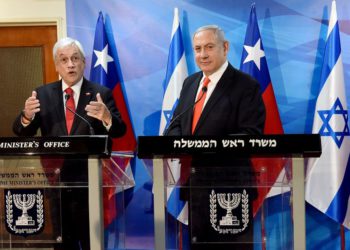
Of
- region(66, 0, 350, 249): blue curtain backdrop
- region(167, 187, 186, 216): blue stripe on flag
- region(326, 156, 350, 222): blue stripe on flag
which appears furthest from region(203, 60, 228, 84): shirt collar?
region(326, 156, 350, 222): blue stripe on flag

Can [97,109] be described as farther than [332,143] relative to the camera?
No

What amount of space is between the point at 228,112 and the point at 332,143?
173 centimetres

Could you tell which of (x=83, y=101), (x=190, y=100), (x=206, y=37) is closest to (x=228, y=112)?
(x=190, y=100)

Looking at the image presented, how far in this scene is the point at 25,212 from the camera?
191 cm

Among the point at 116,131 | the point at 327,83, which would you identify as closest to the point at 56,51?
the point at 116,131

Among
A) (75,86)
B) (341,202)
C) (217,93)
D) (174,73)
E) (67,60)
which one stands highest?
(174,73)

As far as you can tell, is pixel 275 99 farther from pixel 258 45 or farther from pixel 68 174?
pixel 68 174

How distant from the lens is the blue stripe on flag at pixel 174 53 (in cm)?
421

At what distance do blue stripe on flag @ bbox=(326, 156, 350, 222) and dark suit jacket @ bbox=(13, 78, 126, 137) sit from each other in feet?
6.42

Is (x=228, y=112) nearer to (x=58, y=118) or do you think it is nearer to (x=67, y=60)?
(x=58, y=118)

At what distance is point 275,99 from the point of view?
4.23 metres

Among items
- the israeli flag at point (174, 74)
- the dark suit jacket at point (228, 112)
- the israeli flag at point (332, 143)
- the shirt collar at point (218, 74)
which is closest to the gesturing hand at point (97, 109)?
the dark suit jacket at point (228, 112)

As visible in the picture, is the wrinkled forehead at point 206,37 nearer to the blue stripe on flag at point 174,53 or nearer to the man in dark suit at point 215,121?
the man in dark suit at point 215,121

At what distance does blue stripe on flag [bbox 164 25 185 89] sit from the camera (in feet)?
13.8
